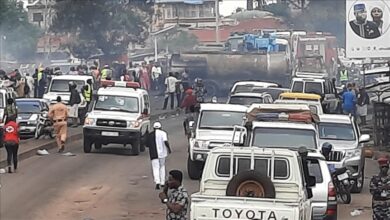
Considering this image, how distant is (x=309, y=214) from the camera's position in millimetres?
15156

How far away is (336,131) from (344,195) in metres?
3.23

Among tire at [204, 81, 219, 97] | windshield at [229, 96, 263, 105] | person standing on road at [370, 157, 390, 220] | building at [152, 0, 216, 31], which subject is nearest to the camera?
person standing on road at [370, 157, 390, 220]

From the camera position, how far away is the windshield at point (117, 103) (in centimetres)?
3059

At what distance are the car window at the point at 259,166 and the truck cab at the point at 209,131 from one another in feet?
28.4

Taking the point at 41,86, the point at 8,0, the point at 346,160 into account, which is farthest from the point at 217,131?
the point at 8,0

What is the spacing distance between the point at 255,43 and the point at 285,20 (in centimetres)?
2467

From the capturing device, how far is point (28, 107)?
112 feet

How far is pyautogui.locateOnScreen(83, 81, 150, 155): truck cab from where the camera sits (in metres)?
29.8

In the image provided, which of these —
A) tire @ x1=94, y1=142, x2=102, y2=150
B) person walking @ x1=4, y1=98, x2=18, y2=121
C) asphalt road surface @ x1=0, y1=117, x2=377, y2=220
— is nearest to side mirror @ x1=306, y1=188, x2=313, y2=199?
asphalt road surface @ x1=0, y1=117, x2=377, y2=220

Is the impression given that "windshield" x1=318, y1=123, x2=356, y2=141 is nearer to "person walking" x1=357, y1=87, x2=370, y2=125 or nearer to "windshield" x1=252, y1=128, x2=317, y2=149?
"windshield" x1=252, y1=128, x2=317, y2=149

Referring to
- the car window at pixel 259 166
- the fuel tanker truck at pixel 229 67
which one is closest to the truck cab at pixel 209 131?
the car window at pixel 259 166

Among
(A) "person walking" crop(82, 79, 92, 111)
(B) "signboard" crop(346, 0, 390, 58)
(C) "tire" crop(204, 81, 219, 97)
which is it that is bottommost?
(C) "tire" crop(204, 81, 219, 97)

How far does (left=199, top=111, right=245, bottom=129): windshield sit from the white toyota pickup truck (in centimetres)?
906

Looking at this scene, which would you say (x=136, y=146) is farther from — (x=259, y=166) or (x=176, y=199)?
(x=176, y=199)
